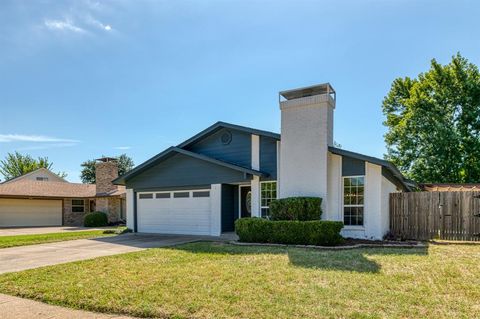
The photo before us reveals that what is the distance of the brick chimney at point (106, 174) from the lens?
26.6 m

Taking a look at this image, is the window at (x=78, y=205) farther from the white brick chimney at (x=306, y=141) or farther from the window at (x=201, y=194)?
the white brick chimney at (x=306, y=141)

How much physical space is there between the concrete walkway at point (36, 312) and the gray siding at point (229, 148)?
10289 mm

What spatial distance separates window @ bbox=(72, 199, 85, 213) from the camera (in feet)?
92.4

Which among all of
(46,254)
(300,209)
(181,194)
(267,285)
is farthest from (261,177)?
(267,285)

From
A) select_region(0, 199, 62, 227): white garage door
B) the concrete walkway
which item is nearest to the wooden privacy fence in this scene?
the concrete walkway

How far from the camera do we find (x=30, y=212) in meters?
25.9

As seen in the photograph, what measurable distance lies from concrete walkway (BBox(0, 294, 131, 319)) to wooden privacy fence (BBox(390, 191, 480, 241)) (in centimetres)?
1160

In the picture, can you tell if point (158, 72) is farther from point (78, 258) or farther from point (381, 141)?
point (381, 141)

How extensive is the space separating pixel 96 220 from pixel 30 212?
5.68 metres

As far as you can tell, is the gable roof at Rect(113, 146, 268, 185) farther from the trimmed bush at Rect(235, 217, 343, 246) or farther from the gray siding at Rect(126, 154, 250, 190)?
the trimmed bush at Rect(235, 217, 343, 246)

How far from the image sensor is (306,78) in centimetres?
1585

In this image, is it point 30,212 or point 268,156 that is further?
point 30,212

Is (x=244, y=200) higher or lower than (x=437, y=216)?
higher

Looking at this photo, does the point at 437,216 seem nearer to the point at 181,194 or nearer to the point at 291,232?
the point at 291,232
